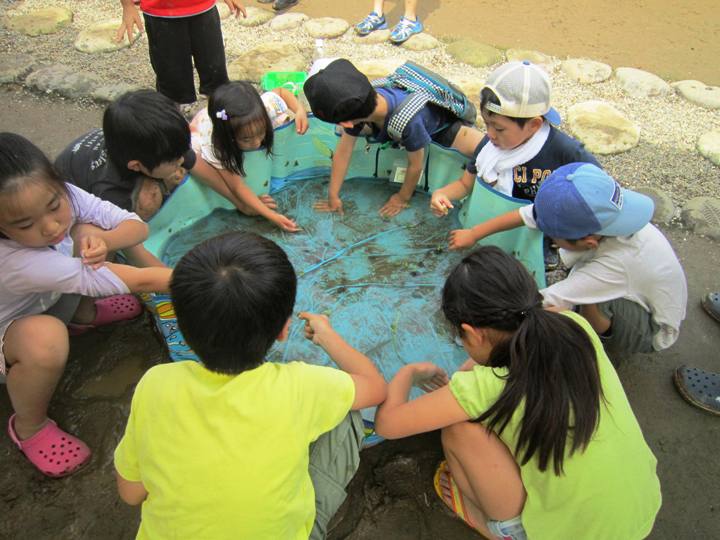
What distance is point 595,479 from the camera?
1.33 m

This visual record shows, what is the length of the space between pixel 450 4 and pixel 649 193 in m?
2.71

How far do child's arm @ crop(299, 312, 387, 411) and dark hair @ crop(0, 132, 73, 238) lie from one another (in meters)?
0.86

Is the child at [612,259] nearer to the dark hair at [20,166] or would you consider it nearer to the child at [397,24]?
the dark hair at [20,166]

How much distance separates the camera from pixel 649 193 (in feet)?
9.09

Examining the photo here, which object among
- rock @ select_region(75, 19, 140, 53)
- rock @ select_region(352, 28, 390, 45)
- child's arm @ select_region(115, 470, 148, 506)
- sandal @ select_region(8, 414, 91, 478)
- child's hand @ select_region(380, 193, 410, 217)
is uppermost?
rock @ select_region(352, 28, 390, 45)

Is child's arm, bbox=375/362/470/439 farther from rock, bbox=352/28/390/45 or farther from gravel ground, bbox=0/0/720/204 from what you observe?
rock, bbox=352/28/390/45

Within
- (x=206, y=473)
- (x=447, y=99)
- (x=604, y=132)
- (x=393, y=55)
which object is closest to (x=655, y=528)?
(x=206, y=473)

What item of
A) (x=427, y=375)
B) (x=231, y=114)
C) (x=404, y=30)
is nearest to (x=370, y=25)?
(x=404, y=30)

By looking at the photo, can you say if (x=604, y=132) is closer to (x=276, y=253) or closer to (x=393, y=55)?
(x=393, y=55)

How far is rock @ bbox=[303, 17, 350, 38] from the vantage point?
417cm

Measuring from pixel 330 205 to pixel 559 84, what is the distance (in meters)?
1.83

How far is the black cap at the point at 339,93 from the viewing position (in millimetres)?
2297

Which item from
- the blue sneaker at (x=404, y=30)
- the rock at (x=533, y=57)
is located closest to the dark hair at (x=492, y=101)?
the rock at (x=533, y=57)

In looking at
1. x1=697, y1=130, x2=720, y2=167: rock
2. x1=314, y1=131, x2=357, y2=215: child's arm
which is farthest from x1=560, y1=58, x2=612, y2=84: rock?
x1=314, y1=131, x2=357, y2=215: child's arm
